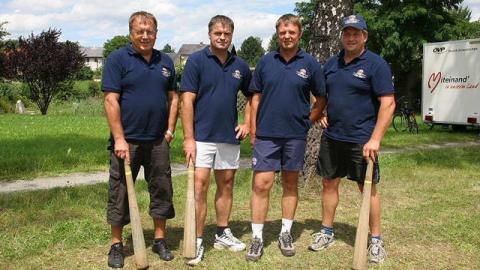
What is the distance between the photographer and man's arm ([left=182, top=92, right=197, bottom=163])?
4465 millimetres

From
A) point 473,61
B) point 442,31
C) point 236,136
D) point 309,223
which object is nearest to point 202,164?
point 236,136

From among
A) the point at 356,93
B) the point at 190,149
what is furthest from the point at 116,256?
the point at 356,93

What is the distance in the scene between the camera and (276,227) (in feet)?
18.7

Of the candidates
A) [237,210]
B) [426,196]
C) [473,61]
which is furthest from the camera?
[473,61]

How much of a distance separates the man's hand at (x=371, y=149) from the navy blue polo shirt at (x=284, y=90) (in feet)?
1.92

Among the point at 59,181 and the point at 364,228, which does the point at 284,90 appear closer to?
the point at 364,228

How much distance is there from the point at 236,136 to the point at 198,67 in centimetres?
70

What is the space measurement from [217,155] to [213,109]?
1.39ft

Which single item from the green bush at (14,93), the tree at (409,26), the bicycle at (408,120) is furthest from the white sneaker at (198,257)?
the green bush at (14,93)

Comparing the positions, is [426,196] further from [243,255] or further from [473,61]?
[473,61]

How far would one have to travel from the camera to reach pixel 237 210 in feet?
21.1

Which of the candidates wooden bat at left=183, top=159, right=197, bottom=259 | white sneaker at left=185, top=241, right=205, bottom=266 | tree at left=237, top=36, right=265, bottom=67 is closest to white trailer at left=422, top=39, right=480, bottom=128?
white sneaker at left=185, top=241, right=205, bottom=266

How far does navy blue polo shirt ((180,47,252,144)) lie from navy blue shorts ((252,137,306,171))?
0.29 meters

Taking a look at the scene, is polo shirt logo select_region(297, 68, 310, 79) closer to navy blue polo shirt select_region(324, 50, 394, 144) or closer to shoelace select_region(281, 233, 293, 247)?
navy blue polo shirt select_region(324, 50, 394, 144)
